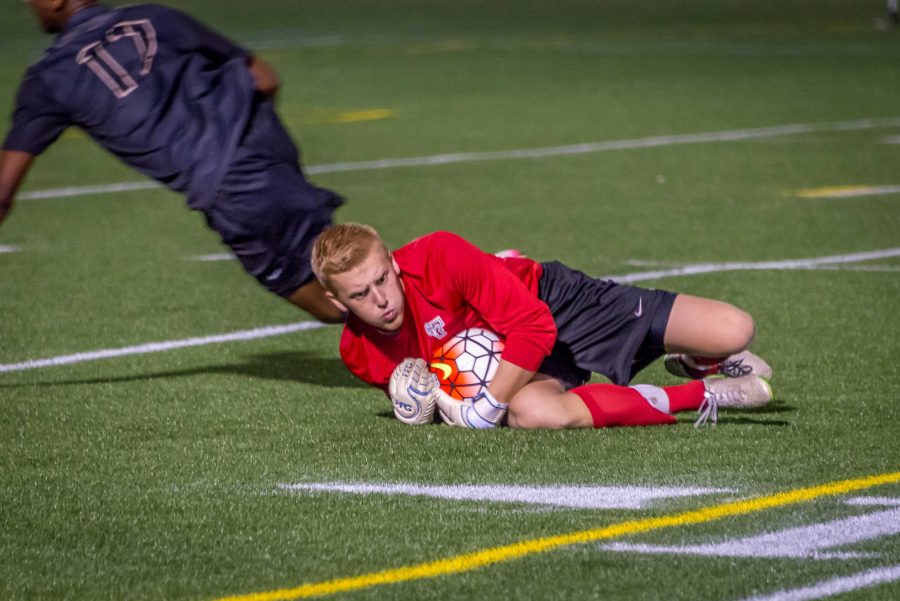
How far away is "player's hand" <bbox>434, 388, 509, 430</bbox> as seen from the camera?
612 cm

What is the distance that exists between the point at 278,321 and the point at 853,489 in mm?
4202

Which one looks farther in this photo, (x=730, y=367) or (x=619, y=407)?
(x=730, y=367)

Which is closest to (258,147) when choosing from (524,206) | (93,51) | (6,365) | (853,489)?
(93,51)

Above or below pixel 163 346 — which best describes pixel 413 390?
above

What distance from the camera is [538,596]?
14.1 feet

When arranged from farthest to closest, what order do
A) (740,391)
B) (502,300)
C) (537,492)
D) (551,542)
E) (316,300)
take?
1. (316,300)
2. (740,391)
3. (502,300)
4. (537,492)
5. (551,542)

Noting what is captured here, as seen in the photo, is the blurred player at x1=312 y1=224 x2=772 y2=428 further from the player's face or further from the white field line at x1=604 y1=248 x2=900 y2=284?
the white field line at x1=604 y1=248 x2=900 y2=284

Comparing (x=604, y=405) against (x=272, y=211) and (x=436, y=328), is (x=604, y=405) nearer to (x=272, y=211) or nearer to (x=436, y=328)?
(x=436, y=328)

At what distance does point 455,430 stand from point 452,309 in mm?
411

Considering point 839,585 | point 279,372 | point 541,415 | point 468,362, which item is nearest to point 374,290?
point 468,362

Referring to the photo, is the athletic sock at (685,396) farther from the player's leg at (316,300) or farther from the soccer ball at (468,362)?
the player's leg at (316,300)

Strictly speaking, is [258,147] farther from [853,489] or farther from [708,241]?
[708,241]

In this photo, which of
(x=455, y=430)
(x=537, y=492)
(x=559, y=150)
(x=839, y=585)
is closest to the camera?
(x=839, y=585)

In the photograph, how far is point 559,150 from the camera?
16.2 m
